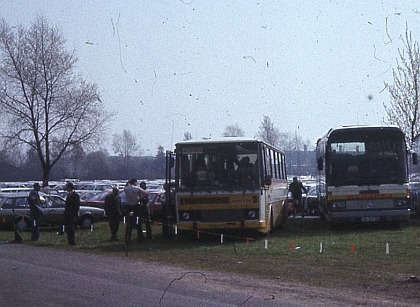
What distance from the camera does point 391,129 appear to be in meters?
24.7

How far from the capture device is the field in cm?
1387

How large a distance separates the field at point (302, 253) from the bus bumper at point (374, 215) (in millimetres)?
433

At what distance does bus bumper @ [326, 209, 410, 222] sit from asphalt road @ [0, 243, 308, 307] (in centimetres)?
925

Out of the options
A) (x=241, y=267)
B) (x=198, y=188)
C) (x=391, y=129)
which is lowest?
(x=241, y=267)

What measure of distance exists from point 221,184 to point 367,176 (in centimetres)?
541

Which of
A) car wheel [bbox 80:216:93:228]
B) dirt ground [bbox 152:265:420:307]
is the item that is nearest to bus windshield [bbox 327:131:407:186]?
car wheel [bbox 80:216:93:228]

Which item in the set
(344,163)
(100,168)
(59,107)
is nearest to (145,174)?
(100,168)

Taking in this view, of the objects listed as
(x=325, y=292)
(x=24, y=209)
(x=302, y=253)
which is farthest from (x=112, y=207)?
(x=325, y=292)

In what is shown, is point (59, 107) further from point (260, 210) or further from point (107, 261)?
point (107, 261)

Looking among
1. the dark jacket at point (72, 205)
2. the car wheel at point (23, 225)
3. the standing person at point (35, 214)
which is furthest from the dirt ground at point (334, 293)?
the car wheel at point (23, 225)

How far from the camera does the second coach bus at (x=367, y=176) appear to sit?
24188 mm

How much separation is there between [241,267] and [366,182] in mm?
9526

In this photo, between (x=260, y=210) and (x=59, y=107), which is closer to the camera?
(x=260, y=210)

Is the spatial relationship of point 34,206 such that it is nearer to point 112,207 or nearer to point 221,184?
point 112,207
